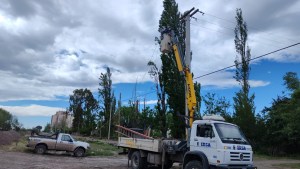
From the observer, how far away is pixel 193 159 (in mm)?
15383

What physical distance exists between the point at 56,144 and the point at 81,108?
237ft

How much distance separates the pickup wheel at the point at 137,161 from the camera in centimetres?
1938

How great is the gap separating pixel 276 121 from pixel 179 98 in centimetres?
1131

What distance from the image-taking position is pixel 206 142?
14.7 meters

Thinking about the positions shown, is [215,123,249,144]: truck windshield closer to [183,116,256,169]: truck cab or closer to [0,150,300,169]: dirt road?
[183,116,256,169]: truck cab

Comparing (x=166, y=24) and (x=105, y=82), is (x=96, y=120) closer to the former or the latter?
(x=105, y=82)

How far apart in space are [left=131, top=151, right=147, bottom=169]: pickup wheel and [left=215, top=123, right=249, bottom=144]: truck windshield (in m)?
6.16

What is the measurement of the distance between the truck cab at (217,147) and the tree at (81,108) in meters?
73.3

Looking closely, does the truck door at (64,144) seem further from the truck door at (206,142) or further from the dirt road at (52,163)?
the truck door at (206,142)

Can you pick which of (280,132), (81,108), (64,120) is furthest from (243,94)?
(64,120)

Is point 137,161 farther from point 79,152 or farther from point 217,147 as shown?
point 79,152

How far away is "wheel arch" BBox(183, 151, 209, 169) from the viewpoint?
14.3 m

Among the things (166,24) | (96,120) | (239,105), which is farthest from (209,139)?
(96,120)

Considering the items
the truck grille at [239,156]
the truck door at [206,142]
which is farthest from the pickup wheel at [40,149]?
the truck grille at [239,156]
